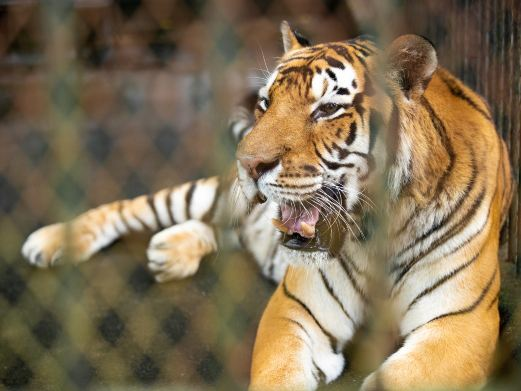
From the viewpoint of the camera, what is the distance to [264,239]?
258cm

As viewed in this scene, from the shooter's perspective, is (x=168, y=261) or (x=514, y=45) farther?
(x=168, y=261)

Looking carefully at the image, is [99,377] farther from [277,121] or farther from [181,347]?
[277,121]

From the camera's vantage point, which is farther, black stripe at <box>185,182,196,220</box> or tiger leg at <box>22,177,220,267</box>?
black stripe at <box>185,182,196,220</box>

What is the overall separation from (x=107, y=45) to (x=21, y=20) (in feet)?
1.89

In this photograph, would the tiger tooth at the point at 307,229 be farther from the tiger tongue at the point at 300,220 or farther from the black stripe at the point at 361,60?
the black stripe at the point at 361,60

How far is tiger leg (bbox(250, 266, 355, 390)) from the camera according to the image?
5.77 feet

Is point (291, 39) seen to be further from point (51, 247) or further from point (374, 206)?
point (51, 247)

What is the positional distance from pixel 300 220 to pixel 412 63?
39cm

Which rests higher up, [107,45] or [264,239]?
[107,45]

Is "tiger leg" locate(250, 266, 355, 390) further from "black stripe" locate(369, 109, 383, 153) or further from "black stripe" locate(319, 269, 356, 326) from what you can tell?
"black stripe" locate(369, 109, 383, 153)

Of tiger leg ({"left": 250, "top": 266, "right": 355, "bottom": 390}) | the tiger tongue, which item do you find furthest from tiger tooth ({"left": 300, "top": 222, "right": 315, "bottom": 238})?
tiger leg ({"left": 250, "top": 266, "right": 355, "bottom": 390})

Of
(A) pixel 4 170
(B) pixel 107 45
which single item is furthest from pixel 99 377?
(B) pixel 107 45

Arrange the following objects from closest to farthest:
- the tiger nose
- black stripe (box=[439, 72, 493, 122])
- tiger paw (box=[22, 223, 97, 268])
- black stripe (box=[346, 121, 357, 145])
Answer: the tiger nose
black stripe (box=[346, 121, 357, 145])
black stripe (box=[439, 72, 493, 122])
tiger paw (box=[22, 223, 97, 268])

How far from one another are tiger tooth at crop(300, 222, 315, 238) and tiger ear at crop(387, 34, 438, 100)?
335 millimetres
